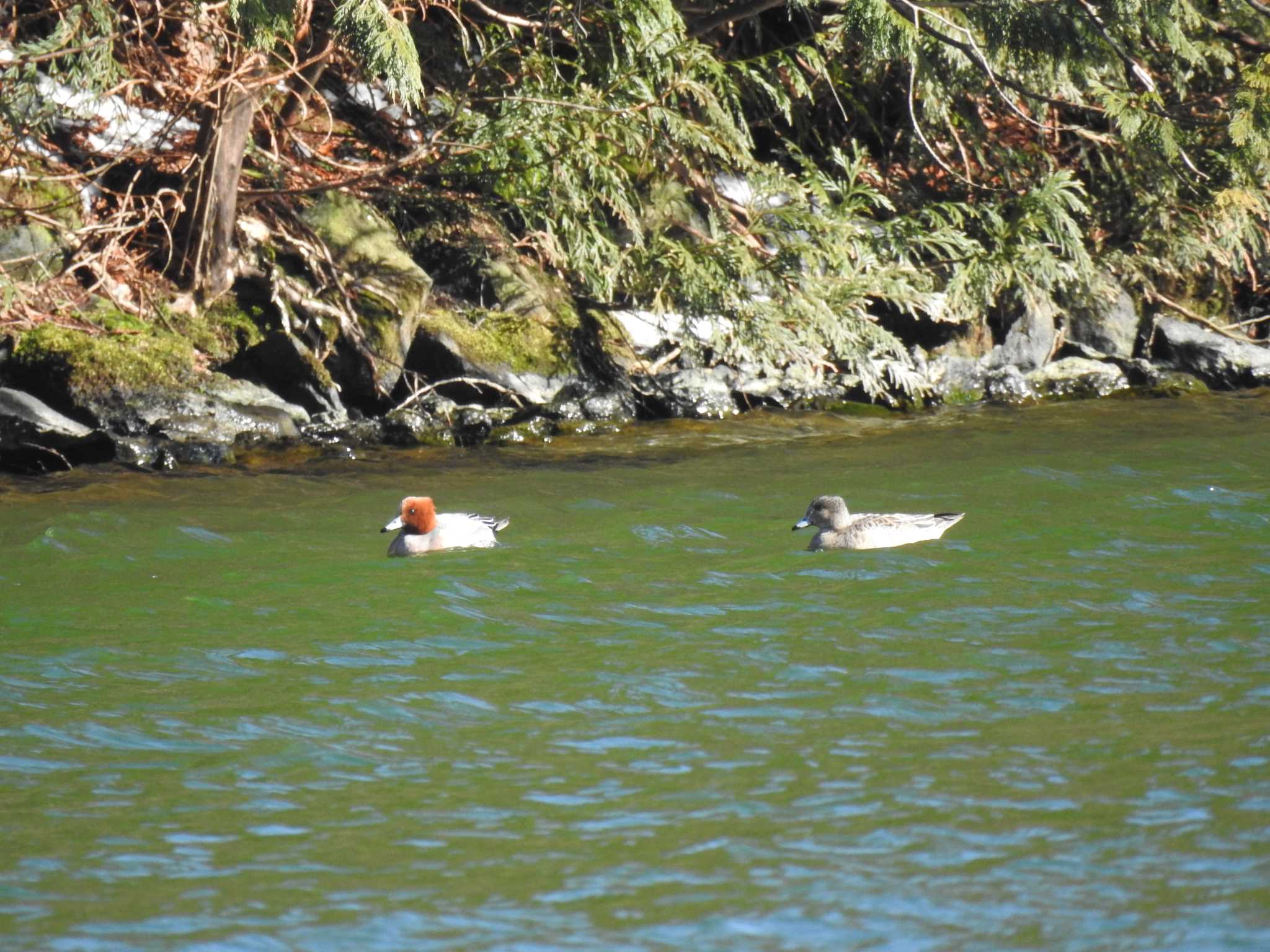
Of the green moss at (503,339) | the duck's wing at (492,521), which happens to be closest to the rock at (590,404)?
the green moss at (503,339)

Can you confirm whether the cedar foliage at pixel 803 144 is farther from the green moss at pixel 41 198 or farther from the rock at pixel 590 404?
the rock at pixel 590 404

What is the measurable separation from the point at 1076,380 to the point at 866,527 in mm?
7360

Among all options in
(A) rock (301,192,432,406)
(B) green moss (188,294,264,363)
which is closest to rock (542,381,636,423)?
(A) rock (301,192,432,406)

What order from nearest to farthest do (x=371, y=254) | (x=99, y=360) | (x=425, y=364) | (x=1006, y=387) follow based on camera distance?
1. (x=99, y=360)
2. (x=425, y=364)
3. (x=371, y=254)
4. (x=1006, y=387)

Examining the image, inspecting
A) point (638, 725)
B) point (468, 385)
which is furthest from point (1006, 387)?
point (638, 725)

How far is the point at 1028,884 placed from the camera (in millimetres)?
4688

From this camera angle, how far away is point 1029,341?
53.6 feet

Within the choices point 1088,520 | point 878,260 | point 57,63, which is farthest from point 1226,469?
point 57,63

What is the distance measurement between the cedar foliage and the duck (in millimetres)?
4006

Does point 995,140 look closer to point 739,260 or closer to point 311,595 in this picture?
point 739,260

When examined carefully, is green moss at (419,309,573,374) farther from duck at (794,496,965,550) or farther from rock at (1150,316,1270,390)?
rock at (1150,316,1270,390)

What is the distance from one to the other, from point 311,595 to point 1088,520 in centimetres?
504

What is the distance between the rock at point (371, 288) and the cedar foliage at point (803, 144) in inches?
19.0

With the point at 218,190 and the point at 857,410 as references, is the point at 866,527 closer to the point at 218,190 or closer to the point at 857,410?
the point at 857,410
